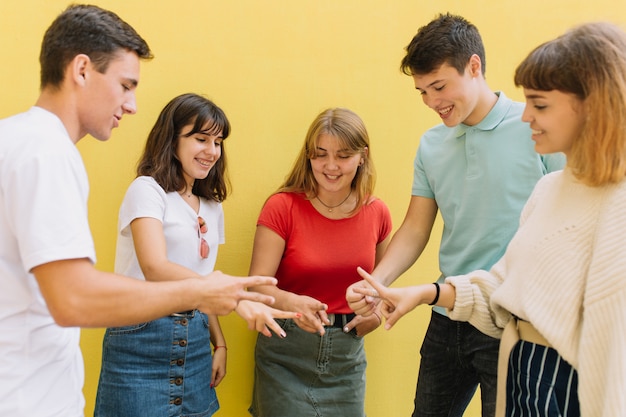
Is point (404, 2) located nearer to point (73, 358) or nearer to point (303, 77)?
point (303, 77)

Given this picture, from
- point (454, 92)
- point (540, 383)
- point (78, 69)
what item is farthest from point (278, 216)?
point (540, 383)

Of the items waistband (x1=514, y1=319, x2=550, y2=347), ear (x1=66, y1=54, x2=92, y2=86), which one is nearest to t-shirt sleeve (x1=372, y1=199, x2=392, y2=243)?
waistband (x1=514, y1=319, x2=550, y2=347)

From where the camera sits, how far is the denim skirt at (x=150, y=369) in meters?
1.94

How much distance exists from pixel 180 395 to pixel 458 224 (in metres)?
1.08

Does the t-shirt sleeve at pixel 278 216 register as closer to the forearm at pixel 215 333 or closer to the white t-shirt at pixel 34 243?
the forearm at pixel 215 333

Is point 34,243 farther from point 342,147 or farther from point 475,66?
point 475,66

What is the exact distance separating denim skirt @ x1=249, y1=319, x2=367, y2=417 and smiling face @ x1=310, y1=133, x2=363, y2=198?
534mm

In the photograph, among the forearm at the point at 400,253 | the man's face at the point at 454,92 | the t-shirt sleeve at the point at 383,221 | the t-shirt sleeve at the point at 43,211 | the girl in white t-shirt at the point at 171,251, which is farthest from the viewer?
the t-shirt sleeve at the point at 383,221

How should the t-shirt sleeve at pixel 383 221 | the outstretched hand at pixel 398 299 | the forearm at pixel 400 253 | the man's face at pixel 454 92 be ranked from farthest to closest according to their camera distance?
the t-shirt sleeve at pixel 383 221, the forearm at pixel 400 253, the man's face at pixel 454 92, the outstretched hand at pixel 398 299

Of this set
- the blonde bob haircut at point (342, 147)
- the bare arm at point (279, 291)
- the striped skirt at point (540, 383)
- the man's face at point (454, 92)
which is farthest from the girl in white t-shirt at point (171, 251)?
the striped skirt at point (540, 383)

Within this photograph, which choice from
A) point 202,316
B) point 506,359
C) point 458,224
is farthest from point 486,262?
point 202,316

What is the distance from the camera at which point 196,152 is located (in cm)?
211

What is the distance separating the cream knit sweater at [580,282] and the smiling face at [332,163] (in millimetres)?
845

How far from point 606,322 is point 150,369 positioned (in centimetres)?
134
